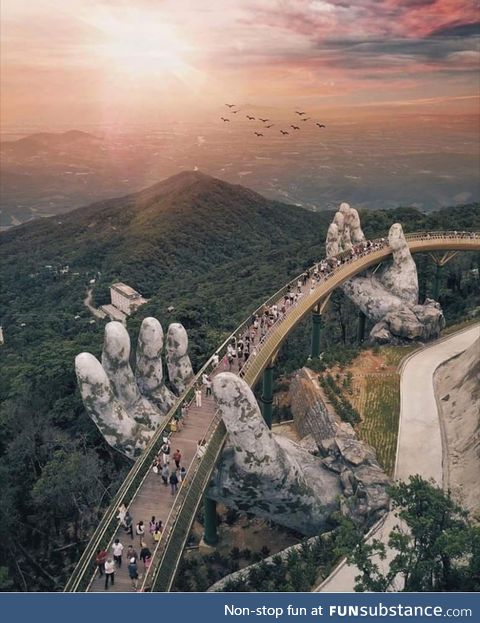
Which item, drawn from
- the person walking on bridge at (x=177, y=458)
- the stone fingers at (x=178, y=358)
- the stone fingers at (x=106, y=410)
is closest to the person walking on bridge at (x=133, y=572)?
the person walking on bridge at (x=177, y=458)

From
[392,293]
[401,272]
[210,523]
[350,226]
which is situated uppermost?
[350,226]

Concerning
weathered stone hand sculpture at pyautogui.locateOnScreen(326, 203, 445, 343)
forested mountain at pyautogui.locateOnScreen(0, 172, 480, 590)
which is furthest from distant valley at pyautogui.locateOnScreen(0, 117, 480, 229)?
weathered stone hand sculpture at pyautogui.locateOnScreen(326, 203, 445, 343)

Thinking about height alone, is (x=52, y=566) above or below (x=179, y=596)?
below

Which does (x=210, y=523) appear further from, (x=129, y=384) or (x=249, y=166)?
(x=249, y=166)

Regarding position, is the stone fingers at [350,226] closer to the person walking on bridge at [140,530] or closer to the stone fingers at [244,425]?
the stone fingers at [244,425]

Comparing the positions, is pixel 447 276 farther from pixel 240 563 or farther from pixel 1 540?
pixel 1 540

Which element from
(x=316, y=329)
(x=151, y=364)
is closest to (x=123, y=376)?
(x=151, y=364)

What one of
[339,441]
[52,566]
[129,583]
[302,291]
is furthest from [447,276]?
[129,583]
